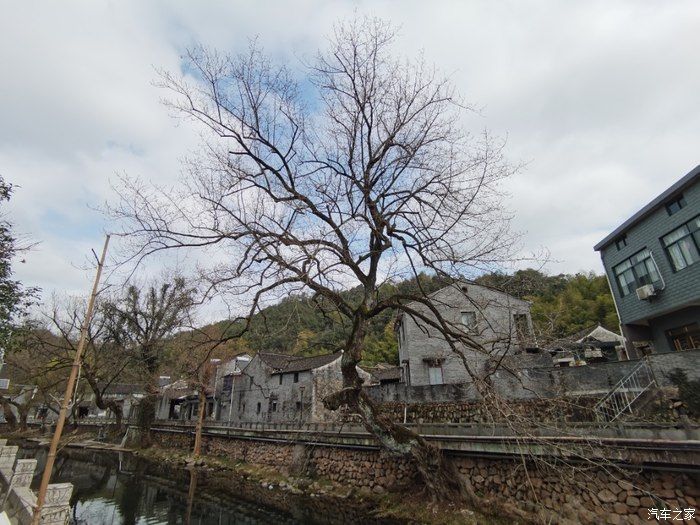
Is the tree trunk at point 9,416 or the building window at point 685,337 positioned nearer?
the building window at point 685,337

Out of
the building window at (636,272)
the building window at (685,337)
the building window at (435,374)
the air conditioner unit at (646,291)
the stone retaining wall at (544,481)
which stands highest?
the building window at (636,272)

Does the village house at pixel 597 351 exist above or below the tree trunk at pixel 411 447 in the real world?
above

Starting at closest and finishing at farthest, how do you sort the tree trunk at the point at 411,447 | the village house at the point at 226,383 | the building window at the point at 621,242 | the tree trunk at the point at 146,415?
the tree trunk at the point at 411,447
the building window at the point at 621,242
the tree trunk at the point at 146,415
the village house at the point at 226,383

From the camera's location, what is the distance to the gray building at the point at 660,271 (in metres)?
13.7

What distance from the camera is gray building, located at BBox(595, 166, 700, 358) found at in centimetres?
1368

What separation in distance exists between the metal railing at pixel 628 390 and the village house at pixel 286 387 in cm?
1630

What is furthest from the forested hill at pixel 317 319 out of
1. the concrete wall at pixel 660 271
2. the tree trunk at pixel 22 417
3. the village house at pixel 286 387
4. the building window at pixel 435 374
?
the tree trunk at pixel 22 417

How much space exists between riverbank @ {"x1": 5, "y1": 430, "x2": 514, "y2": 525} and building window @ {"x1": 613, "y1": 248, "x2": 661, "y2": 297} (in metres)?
13.2

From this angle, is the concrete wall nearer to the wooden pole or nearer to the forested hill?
the forested hill

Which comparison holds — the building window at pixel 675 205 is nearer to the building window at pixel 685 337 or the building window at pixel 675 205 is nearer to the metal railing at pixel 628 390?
the building window at pixel 685 337

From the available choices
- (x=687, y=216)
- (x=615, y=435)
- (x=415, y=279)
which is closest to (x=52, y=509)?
(x=415, y=279)

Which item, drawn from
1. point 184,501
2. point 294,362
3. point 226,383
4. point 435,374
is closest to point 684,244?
point 435,374

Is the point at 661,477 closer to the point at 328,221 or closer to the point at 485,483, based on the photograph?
the point at 485,483

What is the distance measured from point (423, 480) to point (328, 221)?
872 cm
